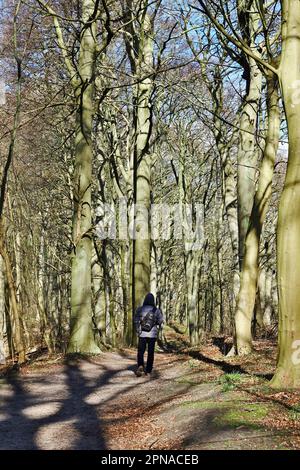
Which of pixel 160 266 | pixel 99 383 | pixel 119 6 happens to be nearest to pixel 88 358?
pixel 99 383

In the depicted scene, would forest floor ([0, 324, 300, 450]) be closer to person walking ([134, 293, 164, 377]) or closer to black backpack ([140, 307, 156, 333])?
person walking ([134, 293, 164, 377])

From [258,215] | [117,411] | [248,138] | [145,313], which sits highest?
[248,138]

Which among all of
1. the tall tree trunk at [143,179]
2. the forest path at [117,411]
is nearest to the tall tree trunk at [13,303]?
the forest path at [117,411]

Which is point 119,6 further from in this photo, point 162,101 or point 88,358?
point 88,358

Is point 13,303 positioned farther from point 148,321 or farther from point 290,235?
point 290,235

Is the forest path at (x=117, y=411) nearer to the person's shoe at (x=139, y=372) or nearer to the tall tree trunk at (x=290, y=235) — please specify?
the person's shoe at (x=139, y=372)

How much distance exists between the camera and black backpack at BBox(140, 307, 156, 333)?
10594mm

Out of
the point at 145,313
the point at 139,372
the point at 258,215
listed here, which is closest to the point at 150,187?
the point at 258,215

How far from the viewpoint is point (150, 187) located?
1852 centimetres

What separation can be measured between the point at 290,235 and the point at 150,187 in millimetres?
11825

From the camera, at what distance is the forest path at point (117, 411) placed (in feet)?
18.3

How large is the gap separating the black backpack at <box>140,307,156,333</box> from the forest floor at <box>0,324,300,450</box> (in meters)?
0.99

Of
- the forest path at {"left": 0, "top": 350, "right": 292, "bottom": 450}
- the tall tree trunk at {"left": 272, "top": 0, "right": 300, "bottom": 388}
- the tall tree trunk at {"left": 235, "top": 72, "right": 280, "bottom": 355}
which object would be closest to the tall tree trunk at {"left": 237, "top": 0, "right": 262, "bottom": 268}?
the tall tree trunk at {"left": 235, "top": 72, "right": 280, "bottom": 355}

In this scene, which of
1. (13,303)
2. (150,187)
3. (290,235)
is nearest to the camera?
(290,235)
